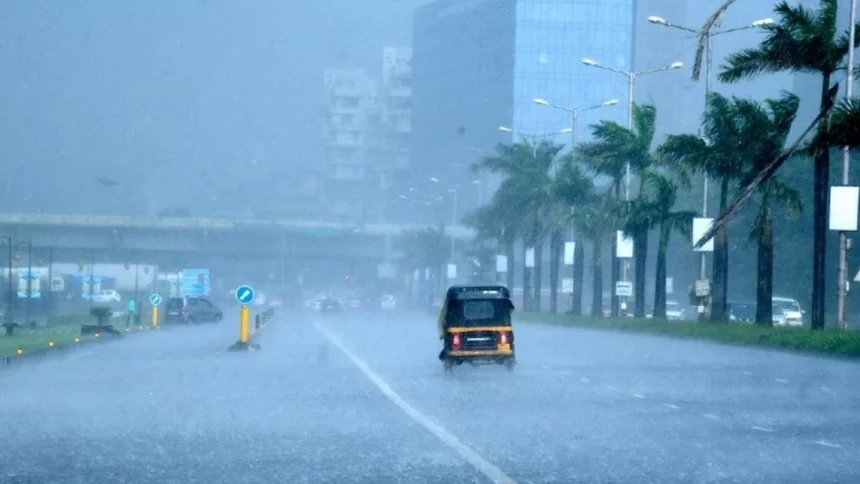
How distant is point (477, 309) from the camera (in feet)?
98.6

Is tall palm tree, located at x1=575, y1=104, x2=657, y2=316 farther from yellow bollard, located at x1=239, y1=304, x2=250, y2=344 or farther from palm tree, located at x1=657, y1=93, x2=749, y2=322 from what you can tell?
yellow bollard, located at x1=239, y1=304, x2=250, y2=344

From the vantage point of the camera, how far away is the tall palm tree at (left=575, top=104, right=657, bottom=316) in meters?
61.1

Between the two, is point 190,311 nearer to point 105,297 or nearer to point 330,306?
point 330,306

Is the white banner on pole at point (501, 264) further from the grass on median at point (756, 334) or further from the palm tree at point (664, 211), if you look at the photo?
the palm tree at point (664, 211)

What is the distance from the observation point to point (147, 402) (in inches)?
856

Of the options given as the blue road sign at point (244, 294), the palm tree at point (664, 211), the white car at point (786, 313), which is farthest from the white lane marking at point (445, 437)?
the white car at point (786, 313)

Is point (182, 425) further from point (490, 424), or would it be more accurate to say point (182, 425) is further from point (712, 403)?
point (712, 403)

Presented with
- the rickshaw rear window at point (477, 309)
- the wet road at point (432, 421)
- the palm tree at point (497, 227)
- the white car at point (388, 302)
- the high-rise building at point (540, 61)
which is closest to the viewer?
the wet road at point (432, 421)

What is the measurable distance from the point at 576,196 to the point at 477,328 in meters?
43.8

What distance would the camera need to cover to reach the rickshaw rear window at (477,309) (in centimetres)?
2994

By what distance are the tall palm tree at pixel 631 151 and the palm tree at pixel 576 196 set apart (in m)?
7.13

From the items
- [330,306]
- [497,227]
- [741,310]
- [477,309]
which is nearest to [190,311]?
[497,227]

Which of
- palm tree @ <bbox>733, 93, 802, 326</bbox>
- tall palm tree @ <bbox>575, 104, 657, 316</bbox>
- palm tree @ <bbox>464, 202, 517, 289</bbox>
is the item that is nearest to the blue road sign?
palm tree @ <bbox>733, 93, 802, 326</bbox>

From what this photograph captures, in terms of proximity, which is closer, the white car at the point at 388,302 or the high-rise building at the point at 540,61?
the white car at the point at 388,302
